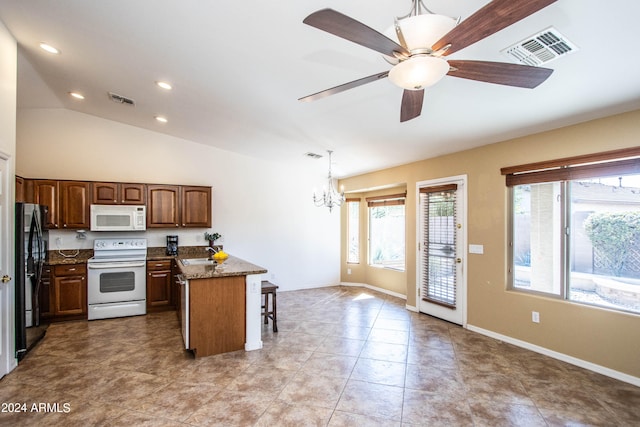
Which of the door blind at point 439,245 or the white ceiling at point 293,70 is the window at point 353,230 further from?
the white ceiling at point 293,70

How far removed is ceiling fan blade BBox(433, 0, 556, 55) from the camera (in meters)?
1.12

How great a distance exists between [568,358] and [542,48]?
3.13 metres

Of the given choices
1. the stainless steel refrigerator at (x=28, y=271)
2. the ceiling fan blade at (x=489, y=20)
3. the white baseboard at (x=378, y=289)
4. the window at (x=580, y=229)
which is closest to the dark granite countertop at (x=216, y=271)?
the stainless steel refrigerator at (x=28, y=271)

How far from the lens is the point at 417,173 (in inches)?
201

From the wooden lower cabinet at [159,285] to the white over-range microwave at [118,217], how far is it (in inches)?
27.0

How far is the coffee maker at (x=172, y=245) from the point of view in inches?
209

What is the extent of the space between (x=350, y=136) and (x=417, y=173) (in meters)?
1.59

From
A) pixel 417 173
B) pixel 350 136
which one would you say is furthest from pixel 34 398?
pixel 417 173

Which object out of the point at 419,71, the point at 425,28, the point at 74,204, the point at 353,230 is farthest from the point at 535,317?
the point at 74,204

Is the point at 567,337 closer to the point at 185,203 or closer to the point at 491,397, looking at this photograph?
the point at 491,397

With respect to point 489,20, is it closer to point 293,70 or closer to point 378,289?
point 293,70

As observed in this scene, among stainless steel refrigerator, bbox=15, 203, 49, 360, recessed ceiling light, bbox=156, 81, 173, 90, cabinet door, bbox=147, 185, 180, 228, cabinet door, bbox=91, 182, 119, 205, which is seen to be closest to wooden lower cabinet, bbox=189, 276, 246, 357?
stainless steel refrigerator, bbox=15, 203, 49, 360

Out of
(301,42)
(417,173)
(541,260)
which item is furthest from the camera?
(417,173)

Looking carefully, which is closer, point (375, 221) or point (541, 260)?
point (541, 260)
